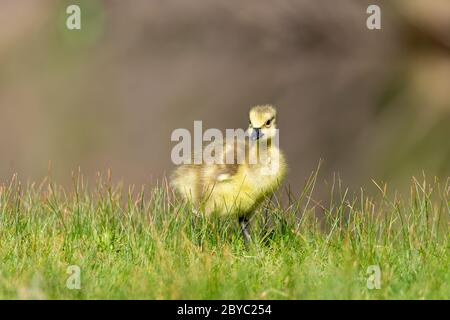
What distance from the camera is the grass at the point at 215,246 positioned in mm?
3186

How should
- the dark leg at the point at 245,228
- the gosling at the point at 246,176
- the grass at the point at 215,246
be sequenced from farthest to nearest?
the gosling at the point at 246,176 < the dark leg at the point at 245,228 < the grass at the point at 215,246

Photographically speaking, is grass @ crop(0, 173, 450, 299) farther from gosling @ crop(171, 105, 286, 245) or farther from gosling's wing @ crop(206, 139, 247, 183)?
gosling's wing @ crop(206, 139, 247, 183)

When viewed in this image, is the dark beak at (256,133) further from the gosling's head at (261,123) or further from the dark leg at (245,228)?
the dark leg at (245,228)

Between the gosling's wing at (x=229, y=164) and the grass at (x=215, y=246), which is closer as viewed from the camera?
the grass at (x=215, y=246)

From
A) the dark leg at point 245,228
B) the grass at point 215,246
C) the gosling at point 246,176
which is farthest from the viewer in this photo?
the gosling at point 246,176

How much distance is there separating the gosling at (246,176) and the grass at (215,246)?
0.25 ft

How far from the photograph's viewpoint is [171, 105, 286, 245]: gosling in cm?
405

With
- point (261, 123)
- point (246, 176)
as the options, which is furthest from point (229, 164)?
point (261, 123)

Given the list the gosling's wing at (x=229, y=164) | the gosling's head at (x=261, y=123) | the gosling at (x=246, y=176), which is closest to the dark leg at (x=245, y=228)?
the gosling at (x=246, y=176)

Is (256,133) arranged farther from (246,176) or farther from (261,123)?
(246,176)

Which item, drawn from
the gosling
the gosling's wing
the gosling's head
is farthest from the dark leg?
the gosling's head

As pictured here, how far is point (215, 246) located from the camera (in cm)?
380

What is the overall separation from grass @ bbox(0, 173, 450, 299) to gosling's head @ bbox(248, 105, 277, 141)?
28 centimetres
